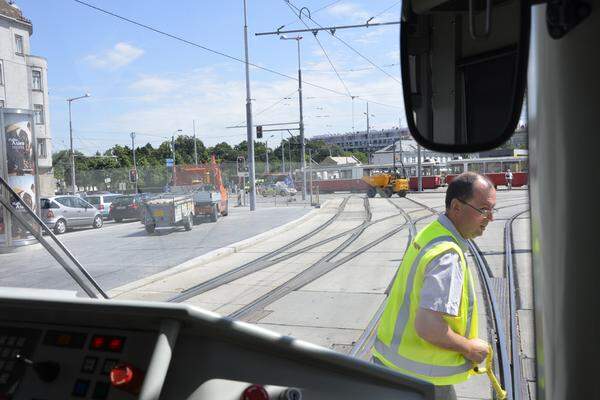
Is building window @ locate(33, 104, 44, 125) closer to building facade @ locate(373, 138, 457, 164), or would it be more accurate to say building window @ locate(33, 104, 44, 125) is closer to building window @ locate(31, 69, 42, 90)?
building window @ locate(31, 69, 42, 90)

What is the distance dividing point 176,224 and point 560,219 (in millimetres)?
7423

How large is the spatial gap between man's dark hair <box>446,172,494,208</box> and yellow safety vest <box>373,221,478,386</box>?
0.14 meters

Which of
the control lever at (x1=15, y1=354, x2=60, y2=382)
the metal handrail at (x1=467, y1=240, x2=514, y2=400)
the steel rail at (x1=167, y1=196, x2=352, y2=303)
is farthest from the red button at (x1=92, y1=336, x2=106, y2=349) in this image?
the steel rail at (x1=167, y1=196, x2=352, y2=303)

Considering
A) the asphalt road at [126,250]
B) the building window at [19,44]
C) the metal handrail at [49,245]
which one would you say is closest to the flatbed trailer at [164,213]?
the asphalt road at [126,250]

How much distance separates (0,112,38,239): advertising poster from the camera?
7.32 feet

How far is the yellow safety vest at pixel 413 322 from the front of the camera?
A: 7.26ft

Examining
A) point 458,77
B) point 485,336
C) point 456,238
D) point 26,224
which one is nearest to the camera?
point 458,77

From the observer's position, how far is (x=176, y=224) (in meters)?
8.12

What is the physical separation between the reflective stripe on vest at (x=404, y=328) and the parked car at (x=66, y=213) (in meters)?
1.42

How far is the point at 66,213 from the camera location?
4262 millimetres

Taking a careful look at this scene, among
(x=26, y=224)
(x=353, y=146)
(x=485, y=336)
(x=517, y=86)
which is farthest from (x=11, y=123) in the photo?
(x=485, y=336)

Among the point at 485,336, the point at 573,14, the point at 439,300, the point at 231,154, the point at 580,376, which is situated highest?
the point at 573,14

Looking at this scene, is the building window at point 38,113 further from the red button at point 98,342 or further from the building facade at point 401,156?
the building facade at point 401,156

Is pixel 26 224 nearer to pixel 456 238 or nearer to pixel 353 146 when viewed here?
pixel 353 146
